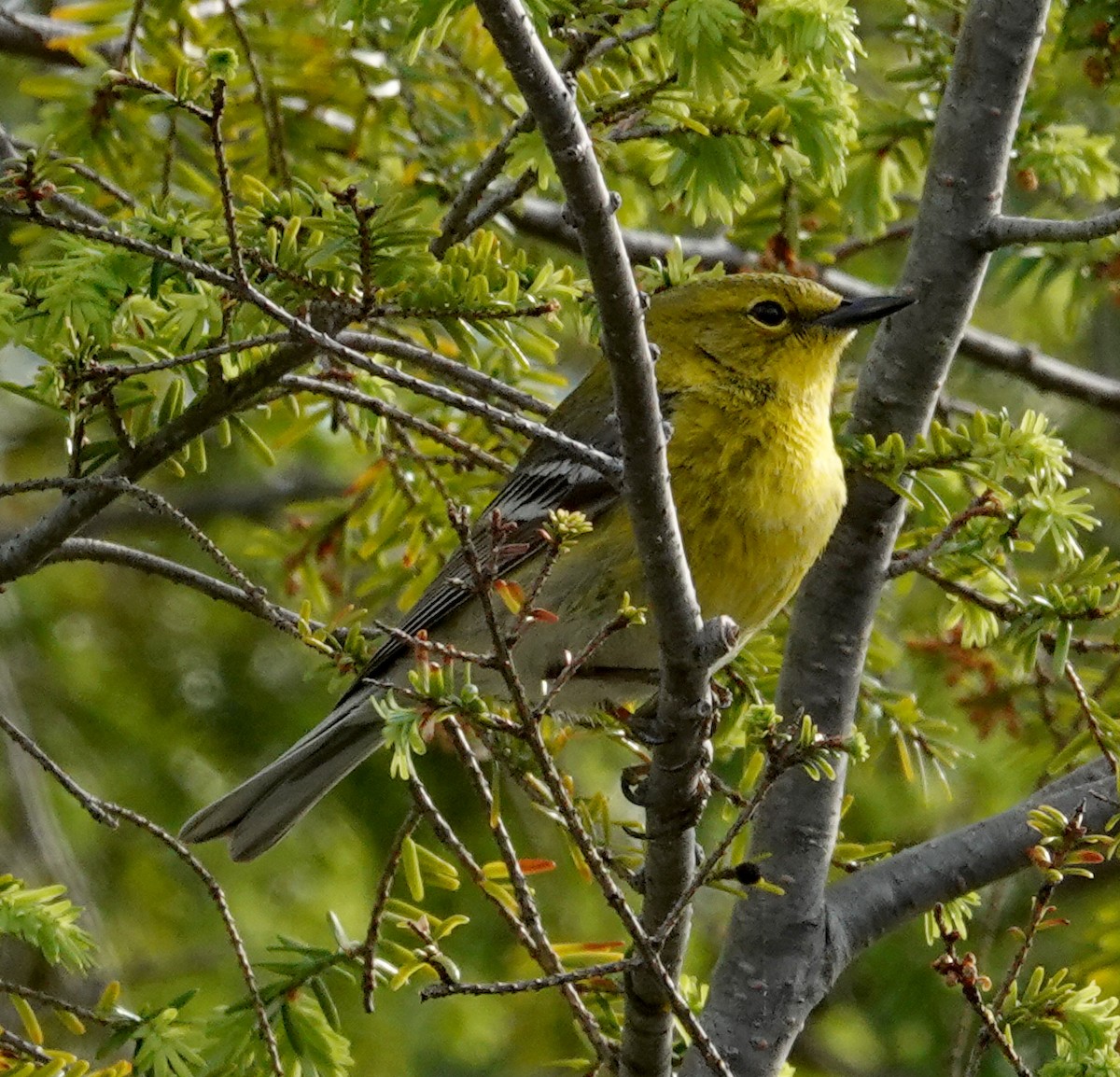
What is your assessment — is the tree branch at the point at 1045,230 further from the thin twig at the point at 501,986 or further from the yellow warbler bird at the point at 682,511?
the thin twig at the point at 501,986

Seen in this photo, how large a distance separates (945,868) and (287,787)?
154cm

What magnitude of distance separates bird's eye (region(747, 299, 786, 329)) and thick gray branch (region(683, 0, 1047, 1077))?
18.1 inches

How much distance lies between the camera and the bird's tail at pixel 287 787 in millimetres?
3877

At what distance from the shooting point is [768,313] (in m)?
4.18

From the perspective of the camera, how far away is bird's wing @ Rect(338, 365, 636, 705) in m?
3.84

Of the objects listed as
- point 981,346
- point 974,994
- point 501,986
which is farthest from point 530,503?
point 981,346

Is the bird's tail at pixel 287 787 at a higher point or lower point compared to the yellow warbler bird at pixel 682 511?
lower

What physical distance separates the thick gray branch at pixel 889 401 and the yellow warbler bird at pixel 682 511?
95mm

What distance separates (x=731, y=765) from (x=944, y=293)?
9.05 feet

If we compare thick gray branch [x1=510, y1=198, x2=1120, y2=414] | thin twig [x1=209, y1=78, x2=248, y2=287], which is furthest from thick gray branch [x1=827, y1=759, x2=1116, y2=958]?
thick gray branch [x1=510, y1=198, x2=1120, y2=414]

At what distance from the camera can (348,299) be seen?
8.93 ft

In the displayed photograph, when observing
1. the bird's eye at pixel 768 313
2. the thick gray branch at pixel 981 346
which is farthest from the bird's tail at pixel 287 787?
the thick gray branch at pixel 981 346

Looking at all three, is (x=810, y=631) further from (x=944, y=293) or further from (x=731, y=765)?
(x=731, y=765)

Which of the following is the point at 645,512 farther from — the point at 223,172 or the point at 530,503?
the point at 530,503
